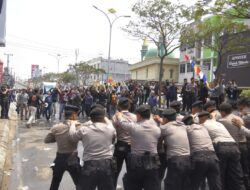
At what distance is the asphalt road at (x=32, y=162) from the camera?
8.62 m

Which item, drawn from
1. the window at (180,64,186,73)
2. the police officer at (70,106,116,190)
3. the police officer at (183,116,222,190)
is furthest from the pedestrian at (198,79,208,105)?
the window at (180,64,186,73)

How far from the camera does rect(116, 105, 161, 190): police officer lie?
19.0 feet

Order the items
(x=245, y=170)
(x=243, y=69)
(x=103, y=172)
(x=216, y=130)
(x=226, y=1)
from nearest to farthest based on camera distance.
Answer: (x=103, y=172)
(x=216, y=130)
(x=245, y=170)
(x=226, y=1)
(x=243, y=69)

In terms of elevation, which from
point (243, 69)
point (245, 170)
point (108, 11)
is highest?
point (108, 11)

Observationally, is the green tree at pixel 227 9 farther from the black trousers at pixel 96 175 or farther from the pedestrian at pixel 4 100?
the pedestrian at pixel 4 100

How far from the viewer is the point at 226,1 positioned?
40.2ft

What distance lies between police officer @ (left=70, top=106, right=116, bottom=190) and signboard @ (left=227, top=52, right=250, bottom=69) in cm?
2889

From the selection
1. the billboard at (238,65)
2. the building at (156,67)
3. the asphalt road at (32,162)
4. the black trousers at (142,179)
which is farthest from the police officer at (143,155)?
the building at (156,67)

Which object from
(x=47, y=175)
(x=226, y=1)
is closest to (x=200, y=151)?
(x=47, y=175)

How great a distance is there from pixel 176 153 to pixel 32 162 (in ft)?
19.4

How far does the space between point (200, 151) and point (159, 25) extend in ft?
59.0

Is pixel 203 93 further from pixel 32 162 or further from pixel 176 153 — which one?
pixel 176 153

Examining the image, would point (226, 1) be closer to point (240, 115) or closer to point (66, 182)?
point (240, 115)

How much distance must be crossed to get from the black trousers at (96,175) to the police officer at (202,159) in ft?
4.93
